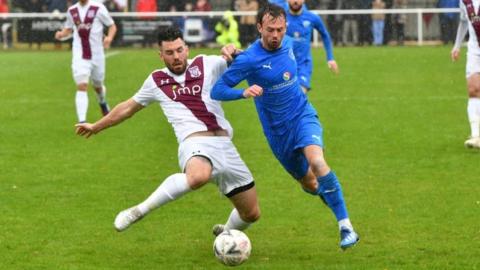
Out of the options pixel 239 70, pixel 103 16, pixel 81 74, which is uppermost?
pixel 239 70

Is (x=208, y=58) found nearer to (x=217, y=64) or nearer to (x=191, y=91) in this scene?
(x=217, y=64)

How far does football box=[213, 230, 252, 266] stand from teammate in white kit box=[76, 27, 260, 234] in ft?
1.86

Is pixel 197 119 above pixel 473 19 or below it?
above

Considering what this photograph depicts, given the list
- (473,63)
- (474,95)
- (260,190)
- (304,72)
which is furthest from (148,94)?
(474,95)

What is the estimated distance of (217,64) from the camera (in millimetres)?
10148

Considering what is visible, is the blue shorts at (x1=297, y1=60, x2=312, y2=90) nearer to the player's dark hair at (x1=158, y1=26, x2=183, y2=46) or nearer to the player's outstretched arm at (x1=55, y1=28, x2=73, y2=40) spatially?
the player's outstretched arm at (x1=55, y1=28, x2=73, y2=40)

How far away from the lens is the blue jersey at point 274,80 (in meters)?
9.96

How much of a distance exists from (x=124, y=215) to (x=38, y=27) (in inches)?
1193

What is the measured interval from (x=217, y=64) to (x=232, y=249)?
6.07 ft

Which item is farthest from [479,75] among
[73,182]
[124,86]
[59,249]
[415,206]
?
[124,86]

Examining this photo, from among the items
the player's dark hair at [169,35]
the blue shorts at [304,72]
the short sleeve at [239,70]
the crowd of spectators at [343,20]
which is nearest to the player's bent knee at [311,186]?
the short sleeve at [239,70]

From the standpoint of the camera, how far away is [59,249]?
10125mm

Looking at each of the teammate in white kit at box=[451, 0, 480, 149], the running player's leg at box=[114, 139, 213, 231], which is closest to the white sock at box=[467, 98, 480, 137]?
the teammate in white kit at box=[451, 0, 480, 149]

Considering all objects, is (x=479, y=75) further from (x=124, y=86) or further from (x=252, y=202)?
(x=124, y=86)
